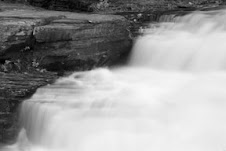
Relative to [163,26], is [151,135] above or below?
below

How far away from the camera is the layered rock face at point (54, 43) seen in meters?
9.04

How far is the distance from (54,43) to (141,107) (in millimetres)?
2913

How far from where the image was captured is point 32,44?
376 inches

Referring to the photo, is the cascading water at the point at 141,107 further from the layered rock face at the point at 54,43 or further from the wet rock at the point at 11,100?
the layered rock face at the point at 54,43

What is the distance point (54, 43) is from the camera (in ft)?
31.7

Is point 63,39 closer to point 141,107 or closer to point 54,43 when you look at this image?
point 54,43

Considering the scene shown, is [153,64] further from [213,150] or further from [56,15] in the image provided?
[213,150]

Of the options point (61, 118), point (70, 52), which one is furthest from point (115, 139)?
point (70, 52)

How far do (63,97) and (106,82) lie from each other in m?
1.26

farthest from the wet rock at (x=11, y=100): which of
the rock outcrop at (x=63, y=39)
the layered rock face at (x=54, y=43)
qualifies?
the rock outcrop at (x=63, y=39)

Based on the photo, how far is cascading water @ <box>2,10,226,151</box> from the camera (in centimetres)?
718

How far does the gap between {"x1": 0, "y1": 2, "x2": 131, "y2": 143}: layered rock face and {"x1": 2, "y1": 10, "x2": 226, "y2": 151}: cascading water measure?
353 mm

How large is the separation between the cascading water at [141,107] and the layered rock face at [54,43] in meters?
0.35

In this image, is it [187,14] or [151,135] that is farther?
[187,14]
